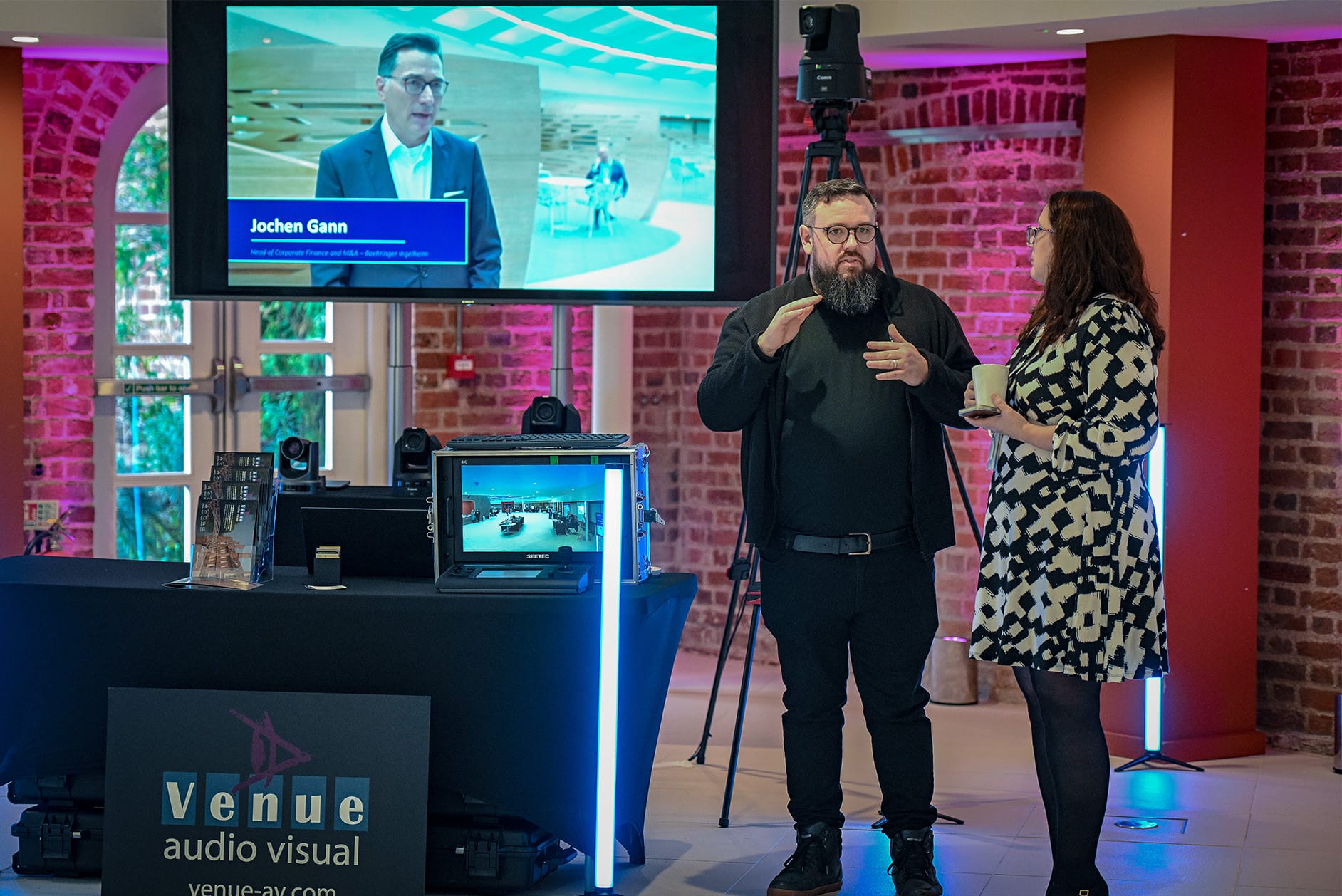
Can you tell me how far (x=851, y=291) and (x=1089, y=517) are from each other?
0.73 metres

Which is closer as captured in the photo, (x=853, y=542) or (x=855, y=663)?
(x=853, y=542)

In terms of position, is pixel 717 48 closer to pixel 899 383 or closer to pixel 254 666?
pixel 899 383

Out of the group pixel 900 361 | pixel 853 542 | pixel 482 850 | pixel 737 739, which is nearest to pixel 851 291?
pixel 900 361

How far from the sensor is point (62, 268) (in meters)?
6.00

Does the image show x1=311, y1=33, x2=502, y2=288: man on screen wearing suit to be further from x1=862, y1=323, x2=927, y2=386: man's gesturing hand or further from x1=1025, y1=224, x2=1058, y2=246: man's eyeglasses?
x1=1025, y1=224, x2=1058, y2=246: man's eyeglasses

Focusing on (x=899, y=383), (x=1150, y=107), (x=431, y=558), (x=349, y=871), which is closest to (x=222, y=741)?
(x=349, y=871)

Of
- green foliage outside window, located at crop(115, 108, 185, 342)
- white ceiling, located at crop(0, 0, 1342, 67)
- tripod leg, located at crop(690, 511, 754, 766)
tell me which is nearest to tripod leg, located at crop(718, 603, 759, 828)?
tripod leg, located at crop(690, 511, 754, 766)

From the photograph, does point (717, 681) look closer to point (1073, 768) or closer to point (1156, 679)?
point (1156, 679)

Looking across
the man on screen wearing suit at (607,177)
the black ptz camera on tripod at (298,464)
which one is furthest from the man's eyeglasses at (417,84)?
the black ptz camera on tripod at (298,464)

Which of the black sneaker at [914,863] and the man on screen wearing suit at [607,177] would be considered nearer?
the black sneaker at [914,863]

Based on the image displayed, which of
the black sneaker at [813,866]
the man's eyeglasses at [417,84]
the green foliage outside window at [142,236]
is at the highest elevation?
the man's eyeglasses at [417,84]

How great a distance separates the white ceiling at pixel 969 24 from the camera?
15.1 ft

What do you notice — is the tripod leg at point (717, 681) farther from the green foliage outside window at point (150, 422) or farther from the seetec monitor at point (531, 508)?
the green foliage outside window at point (150, 422)

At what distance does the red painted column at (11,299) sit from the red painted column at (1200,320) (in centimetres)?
374
